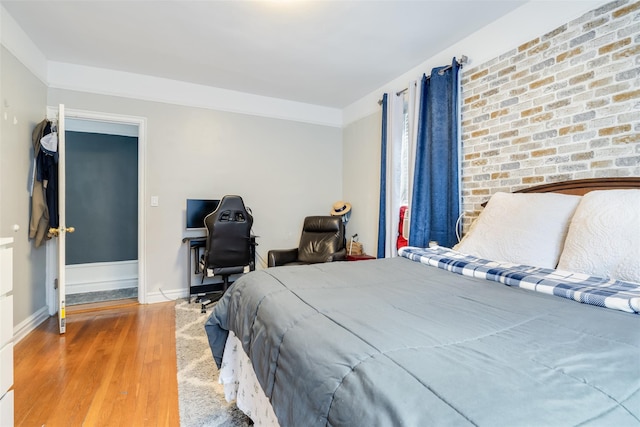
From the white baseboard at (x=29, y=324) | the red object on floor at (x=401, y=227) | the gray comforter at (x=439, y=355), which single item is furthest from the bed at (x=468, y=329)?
the white baseboard at (x=29, y=324)

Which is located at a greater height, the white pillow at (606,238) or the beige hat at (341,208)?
the beige hat at (341,208)

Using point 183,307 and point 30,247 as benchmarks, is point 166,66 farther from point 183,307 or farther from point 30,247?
point 183,307

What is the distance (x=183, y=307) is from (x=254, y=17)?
9.39 feet

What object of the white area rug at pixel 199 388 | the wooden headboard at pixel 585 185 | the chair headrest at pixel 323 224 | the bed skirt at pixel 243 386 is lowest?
A: the white area rug at pixel 199 388

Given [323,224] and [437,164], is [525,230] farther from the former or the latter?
[323,224]

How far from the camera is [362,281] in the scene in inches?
55.6

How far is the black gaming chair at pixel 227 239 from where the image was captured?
3.02 metres

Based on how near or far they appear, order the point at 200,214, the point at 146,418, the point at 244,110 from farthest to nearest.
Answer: the point at 244,110 → the point at 200,214 → the point at 146,418

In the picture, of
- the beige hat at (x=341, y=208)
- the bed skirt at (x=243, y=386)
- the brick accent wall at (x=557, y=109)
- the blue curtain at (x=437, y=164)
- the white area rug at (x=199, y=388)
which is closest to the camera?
the bed skirt at (x=243, y=386)

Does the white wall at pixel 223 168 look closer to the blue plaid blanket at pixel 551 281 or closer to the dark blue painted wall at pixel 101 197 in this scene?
the dark blue painted wall at pixel 101 197

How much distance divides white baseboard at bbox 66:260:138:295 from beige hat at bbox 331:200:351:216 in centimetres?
294

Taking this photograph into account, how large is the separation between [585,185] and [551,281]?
0.98m

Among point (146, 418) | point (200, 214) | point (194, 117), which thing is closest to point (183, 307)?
point (200, 214)

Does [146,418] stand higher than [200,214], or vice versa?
[200,214]
